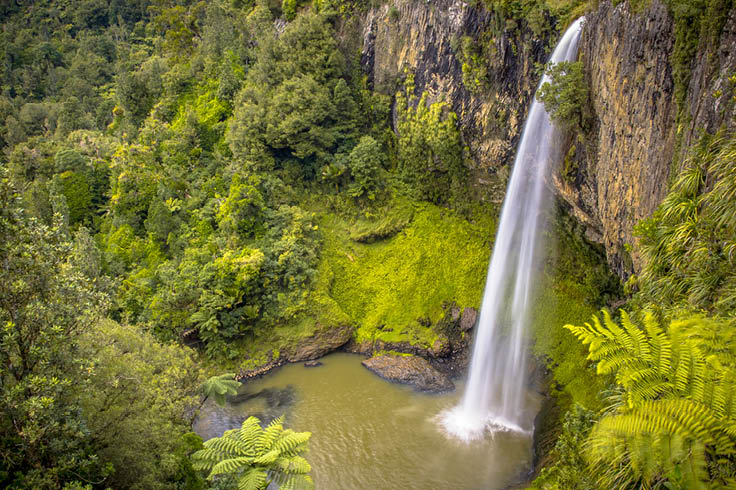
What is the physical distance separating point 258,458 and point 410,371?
735cm

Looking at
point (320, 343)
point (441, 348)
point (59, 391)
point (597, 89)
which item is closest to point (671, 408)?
point (59, 391)

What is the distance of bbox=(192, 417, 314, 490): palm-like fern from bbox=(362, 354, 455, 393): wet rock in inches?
235

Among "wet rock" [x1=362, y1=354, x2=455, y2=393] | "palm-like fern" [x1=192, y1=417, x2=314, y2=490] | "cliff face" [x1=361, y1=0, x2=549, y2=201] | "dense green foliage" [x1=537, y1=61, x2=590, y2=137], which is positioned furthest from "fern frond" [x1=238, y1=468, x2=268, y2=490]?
"cliff face" [x1=361, y1=0, x2=549, y2=201]

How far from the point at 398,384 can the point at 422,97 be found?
11.6 m

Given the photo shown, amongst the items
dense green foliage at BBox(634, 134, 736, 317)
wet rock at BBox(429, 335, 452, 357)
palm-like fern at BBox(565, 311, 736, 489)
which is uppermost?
dense green foliage at BBox(634, 134, 736, 317)

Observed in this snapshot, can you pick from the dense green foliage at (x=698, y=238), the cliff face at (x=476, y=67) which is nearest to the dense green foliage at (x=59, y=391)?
the dense green foliage at (x=698, y=238)

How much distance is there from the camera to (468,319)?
56.0ft

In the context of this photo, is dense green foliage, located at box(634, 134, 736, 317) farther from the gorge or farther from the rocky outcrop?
the rocky outcrop

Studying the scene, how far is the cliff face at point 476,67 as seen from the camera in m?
15.0

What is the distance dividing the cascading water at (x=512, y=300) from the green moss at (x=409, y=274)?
6.48 ft

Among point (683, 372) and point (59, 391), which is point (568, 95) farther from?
→ point (59, 391)

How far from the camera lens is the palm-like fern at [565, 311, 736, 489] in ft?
11.6

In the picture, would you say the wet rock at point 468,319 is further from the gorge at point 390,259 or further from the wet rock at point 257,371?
the wet rock at point 257,371

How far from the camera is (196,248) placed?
754 inches
